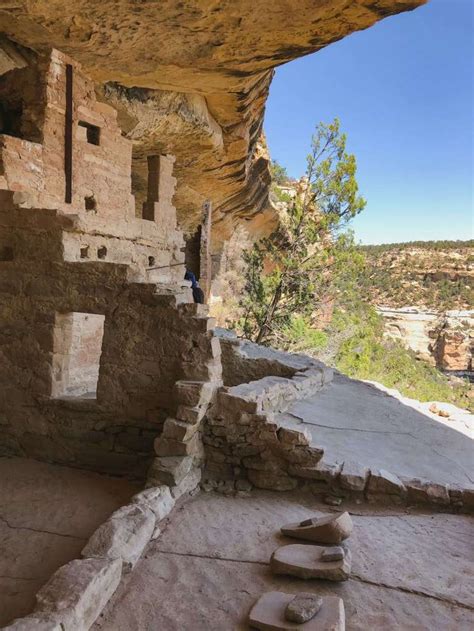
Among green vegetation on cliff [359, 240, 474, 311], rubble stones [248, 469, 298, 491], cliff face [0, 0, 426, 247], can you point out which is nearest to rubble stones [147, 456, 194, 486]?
rubble stones [248, 469, 298, 491]

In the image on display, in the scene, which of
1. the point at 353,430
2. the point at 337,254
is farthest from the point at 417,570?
the point at 337,254

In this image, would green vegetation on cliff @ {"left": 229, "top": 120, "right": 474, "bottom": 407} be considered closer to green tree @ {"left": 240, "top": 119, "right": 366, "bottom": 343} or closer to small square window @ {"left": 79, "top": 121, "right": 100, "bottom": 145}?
green tree @ {"left": 240, "top": 119, "right": 366, "bottom": 343}

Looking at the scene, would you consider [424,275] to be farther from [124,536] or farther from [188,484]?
[124,536]

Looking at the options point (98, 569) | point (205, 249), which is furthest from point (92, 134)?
point (205, 249)

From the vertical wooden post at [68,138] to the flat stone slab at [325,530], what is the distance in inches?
178

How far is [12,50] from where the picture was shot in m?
6.05

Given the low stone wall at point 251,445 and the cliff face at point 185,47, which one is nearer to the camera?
the low stone wall at point 251,445

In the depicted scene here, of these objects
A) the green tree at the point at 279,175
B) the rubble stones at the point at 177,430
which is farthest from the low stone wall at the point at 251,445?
the green tree at the point at 279,175

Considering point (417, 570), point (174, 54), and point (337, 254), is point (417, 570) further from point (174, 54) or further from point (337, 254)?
point (337, 254)

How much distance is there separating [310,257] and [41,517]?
1015 cm

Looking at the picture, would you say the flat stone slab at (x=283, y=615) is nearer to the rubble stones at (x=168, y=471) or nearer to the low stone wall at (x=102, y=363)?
the rubble stones at (x=168, y=471)

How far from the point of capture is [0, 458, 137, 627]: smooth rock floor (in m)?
3.03

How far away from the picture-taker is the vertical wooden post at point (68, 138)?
5754 mm

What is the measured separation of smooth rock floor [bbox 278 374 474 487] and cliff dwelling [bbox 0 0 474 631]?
34 millimetres
